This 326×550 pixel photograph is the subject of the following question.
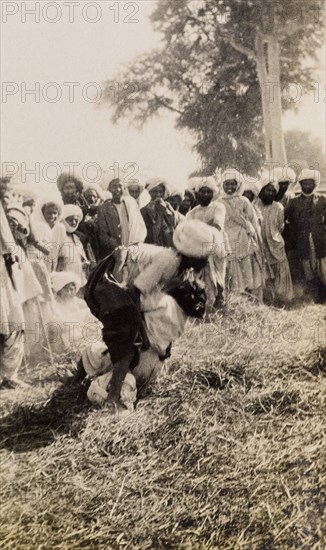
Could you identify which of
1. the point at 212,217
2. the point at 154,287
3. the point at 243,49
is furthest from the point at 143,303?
the point at 243,49

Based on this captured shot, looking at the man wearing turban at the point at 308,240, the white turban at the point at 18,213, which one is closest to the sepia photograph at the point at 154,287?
the white turban at the point at 18,213

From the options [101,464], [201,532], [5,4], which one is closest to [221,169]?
[5,4]

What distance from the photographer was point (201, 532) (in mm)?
2014

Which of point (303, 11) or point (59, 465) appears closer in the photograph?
point (59, 465)

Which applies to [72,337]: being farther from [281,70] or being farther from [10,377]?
[281,70]

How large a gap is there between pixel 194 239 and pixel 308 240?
638 millimetres

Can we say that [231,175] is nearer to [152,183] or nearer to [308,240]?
[152,183]

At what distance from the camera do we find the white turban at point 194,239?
2.07 metres

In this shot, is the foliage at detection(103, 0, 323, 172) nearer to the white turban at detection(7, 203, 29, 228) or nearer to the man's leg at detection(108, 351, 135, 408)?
the white turban at detection(7, 203, 29, 228)

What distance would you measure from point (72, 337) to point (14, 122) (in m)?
0.89

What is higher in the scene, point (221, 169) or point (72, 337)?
point (221, 169)

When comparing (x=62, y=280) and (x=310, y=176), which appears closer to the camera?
(x=62, y=280)

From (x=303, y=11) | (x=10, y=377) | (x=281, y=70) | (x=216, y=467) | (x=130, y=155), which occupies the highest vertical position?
(x=303, y=11)

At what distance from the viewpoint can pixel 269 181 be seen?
2.33m
